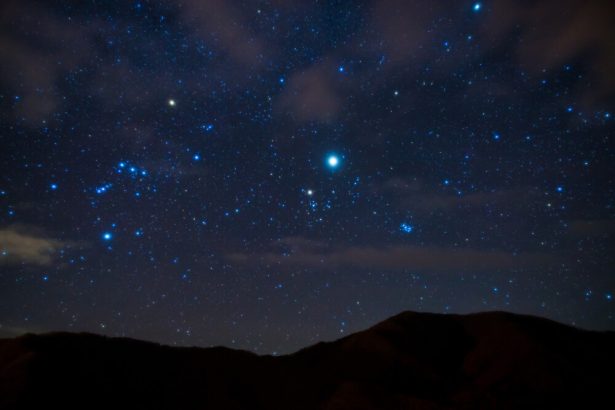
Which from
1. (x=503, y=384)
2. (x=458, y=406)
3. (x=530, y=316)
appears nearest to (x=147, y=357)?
(x=458, y=406)

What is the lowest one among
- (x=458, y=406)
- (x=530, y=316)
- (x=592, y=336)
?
(x=458, y=406)

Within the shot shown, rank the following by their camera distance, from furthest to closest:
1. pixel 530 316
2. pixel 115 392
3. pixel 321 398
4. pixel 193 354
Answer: pixel 530 316
pixel 193 354
pixel 321 398
pixel 115 392

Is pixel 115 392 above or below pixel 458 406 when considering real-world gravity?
above

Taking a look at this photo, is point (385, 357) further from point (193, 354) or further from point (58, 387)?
point (58, 387)

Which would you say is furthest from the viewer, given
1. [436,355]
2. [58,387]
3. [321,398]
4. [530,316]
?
[530,316]

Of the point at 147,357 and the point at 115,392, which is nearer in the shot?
the point at 115,392

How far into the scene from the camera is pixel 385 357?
14.0m

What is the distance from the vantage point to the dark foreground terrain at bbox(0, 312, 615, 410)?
10586mm

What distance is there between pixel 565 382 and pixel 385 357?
5.83 m

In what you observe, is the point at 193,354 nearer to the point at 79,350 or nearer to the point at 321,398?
the point at 79,350

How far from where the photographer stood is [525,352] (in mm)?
13039

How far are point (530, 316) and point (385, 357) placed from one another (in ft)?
25.0

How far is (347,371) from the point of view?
13.9 meters

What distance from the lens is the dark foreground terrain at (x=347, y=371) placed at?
10586mm
